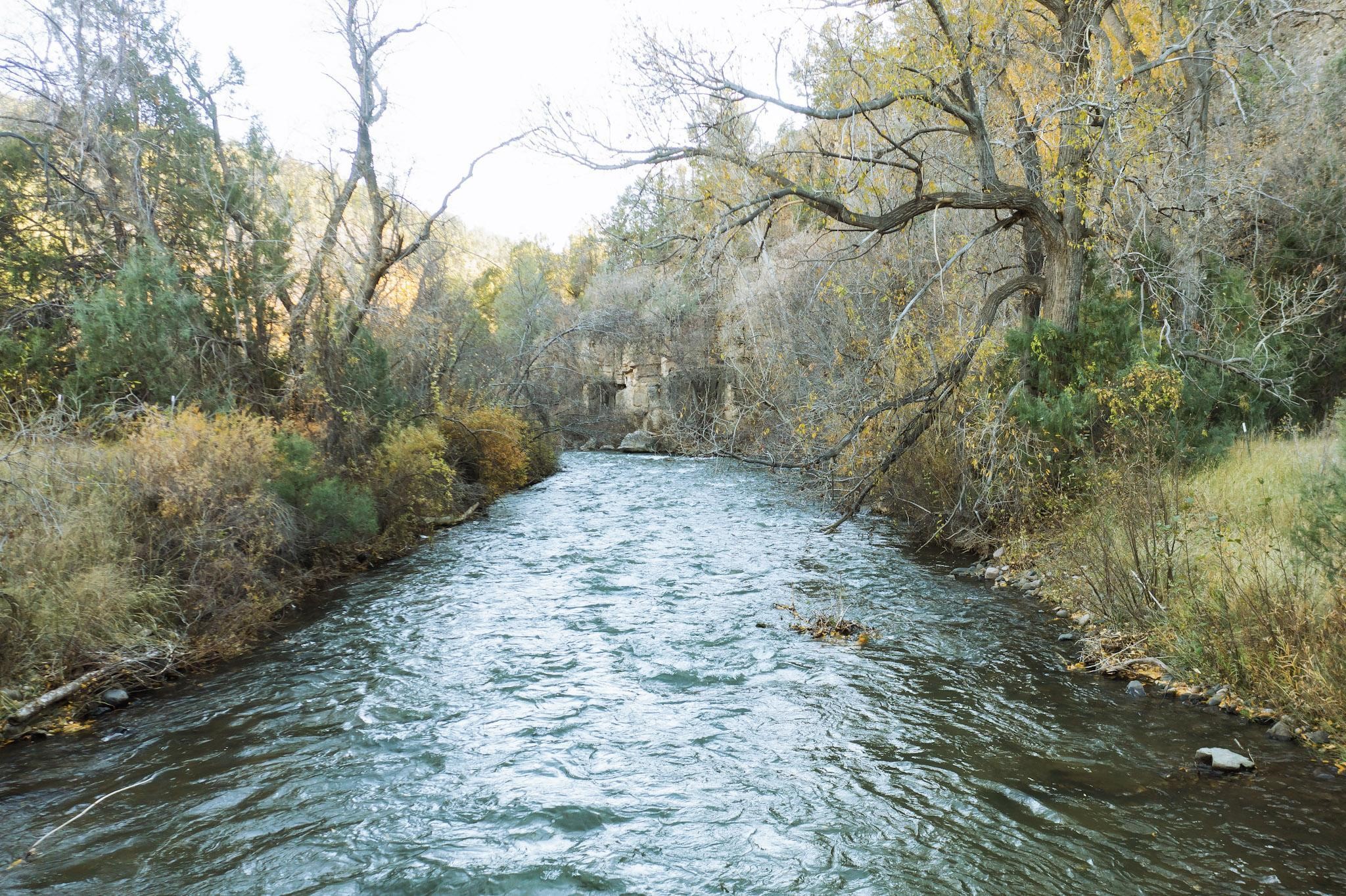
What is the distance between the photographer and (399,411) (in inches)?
616

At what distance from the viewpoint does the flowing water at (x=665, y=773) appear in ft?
15.3

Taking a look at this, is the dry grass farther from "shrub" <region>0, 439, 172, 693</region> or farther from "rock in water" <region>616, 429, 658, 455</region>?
"rock in water" <region>616, 429, 658, 455</region>

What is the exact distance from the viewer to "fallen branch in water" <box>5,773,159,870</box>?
188 inches

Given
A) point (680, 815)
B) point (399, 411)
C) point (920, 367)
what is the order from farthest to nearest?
point (399, 411) < point (920, 367) < point (680, 815)

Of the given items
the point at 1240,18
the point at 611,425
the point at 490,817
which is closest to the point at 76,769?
the point at 490,817

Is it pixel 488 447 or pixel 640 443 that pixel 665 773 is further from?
pixel 640 443

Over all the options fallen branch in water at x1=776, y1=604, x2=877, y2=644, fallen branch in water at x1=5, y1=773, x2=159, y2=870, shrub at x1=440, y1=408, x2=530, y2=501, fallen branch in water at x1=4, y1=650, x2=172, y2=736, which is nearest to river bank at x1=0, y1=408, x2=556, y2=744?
fallen branch in water at x1=4, y1=650, x2=172, y2=736

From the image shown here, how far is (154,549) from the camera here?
8562mm

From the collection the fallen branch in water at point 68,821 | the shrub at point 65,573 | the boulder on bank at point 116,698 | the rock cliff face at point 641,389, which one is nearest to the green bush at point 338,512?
the shrub at point 65,573

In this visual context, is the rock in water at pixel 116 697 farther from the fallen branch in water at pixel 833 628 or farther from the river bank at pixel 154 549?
the fallen branch in water at pixel 833 628

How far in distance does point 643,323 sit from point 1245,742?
1352 inches

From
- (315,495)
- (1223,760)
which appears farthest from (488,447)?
(1223,760)

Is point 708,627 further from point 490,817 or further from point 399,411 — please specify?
point 399,411

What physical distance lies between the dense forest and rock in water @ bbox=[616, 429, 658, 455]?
18946mm
